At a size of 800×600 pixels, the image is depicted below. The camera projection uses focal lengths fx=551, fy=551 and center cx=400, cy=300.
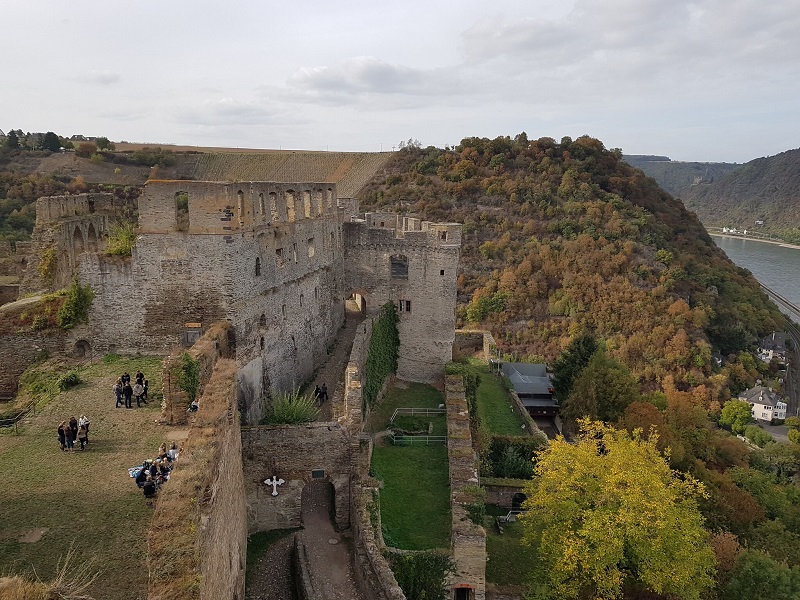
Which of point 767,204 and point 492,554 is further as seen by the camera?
point 767,204

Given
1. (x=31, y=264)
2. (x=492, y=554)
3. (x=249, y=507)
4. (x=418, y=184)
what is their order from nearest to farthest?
(x=249, y=507), (x=492, y=554), (x=31, y=264), (x=418, y=184)

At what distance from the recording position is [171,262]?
15820 mm

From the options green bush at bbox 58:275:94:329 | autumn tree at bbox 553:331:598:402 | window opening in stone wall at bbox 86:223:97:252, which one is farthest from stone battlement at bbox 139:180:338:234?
autumn tree at bbox 553:331:598:402

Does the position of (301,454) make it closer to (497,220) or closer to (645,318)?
(645,318)

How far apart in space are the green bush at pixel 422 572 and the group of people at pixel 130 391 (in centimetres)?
726

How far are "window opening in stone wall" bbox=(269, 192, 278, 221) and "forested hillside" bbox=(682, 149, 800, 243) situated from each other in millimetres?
170876

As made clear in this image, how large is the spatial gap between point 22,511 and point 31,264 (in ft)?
46.1

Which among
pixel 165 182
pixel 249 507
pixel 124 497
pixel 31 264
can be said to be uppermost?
pixel 165 182

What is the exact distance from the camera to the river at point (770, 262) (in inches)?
4255

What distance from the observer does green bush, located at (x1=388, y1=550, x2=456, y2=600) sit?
1330 cm

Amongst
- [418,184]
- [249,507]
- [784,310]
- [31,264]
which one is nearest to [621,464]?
[249,507]

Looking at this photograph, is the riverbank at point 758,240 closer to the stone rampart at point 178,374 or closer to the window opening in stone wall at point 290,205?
the window opening in stone wall at point 290,205

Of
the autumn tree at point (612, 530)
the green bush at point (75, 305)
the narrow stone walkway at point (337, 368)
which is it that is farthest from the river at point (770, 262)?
the green bush at point (75, 305)

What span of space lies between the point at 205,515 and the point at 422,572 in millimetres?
7598
